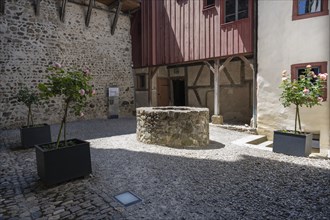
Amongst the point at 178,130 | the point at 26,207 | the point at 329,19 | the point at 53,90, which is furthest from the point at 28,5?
the point at 329,19

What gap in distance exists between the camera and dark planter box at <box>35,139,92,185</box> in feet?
9.21

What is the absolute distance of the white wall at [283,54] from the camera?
569 centimetres

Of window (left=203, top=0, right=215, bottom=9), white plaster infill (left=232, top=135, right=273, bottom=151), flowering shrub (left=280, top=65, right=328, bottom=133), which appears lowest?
white plaster infill (left=232, top=135, right=273, bottom=151)

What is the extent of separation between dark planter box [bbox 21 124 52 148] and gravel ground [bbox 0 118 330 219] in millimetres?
351

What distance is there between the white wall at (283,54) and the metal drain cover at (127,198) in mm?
5349

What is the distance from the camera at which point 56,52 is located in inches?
331

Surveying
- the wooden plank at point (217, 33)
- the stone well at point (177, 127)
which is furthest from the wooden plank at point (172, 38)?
the stone well at point (177, 127)

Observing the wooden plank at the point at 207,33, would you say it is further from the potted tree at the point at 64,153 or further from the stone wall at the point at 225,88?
the potted tree at the point at 64,153

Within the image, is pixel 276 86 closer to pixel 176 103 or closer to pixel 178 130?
pixel 178 130

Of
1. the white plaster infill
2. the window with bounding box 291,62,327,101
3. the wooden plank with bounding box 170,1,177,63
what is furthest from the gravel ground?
the wooden plank with bounding box 170,1,177,63

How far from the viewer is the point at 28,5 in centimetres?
770

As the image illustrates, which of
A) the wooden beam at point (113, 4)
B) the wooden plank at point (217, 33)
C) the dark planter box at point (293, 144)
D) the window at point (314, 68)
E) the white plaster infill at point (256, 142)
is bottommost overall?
the white plaster infill at point (256, 142)

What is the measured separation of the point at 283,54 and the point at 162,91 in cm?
613

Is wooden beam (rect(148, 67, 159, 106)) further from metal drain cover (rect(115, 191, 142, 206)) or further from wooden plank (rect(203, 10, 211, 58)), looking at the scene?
metal drain cover (rect(115, 191, 142, 206))
